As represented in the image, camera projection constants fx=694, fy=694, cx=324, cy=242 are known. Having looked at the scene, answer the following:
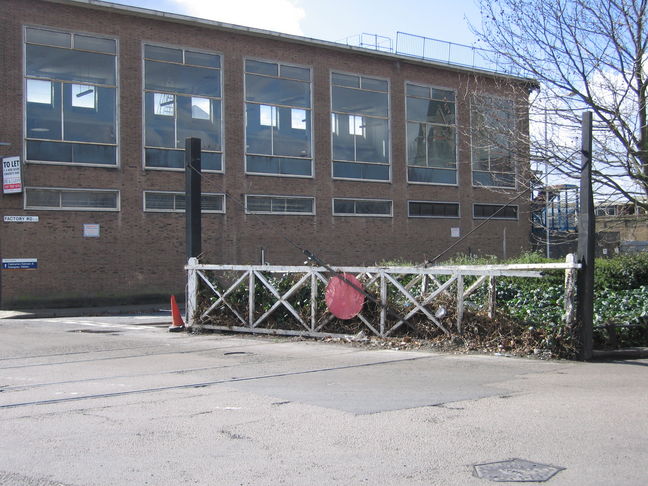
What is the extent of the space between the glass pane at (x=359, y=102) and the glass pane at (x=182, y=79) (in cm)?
631

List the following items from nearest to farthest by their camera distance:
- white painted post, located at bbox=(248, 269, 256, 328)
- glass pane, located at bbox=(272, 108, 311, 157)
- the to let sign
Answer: white painted post, located at bbox=(248, 269, 256, 328) → the to let sign → glass pane, located at bbox=(272, 108, 311, 157)

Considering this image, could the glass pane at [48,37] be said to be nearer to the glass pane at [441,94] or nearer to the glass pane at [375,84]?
the glass pane at [375,84]

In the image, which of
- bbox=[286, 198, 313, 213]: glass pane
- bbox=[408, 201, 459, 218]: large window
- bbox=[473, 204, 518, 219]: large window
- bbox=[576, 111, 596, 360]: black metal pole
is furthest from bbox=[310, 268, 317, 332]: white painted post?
bbox=[473, 204, 518, 219]: large window

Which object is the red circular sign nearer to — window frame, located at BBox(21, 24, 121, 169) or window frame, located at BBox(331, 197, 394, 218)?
window frame, located at BBox(21, 24, 121, 169)

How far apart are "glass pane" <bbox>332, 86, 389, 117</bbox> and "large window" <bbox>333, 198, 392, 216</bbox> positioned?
175 inches

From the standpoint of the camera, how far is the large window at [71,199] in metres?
26.2

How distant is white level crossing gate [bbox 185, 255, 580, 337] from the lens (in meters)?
12.5

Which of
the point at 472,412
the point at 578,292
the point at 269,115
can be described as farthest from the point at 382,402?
the point at 269,115

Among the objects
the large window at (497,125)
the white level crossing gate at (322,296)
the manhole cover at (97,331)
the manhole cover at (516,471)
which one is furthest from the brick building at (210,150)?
the manhole cover at (516,471)

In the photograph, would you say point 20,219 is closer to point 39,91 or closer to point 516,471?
point 39,91

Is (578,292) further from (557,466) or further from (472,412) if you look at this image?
(557,466)

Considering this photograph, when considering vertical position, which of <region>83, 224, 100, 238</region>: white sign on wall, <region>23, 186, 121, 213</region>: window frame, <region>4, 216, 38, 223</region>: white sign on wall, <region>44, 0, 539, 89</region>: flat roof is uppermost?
<region>44, 0, 539, 89</region>: flat roof

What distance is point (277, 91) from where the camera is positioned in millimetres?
32188

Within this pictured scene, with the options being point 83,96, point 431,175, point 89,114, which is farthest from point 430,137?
point 83,96
